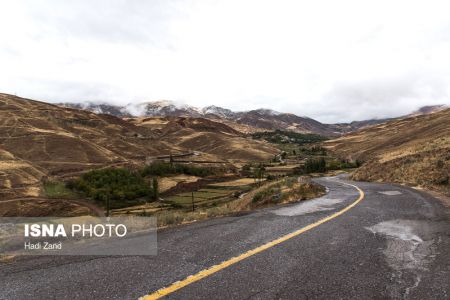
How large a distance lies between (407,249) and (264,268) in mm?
3833

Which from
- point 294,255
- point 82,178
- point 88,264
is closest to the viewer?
point 88,264

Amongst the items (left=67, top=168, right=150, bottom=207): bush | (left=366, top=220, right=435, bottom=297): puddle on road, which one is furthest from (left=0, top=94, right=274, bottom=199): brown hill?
(left=366, top=220, right=435, bottom=297): puddle on road

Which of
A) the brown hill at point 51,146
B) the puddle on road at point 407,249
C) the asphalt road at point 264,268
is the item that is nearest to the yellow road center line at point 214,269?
the asphalt road at point 264,268

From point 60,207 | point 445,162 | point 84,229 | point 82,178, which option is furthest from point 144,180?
point 84,229

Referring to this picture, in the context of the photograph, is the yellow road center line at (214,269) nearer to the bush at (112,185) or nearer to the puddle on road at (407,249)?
the puddle on road at (407,249)

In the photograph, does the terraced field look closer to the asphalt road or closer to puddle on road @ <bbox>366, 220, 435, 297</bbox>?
puddle on road @ <bbox>366, 220, 435, 297</bbox>

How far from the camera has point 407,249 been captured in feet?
26.1

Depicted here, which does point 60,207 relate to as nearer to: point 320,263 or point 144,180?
point 144,180

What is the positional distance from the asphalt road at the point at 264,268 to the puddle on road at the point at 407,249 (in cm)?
2

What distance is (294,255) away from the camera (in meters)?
7.27

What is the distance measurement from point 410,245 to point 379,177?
35.9 meters

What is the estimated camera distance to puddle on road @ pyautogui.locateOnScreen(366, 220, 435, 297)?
609cm

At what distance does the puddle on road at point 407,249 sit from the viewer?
20.0 feet

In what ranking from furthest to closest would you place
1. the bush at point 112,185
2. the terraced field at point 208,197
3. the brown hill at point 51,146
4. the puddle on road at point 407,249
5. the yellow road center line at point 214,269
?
the bush at point 112,185, the brown hill at point 51,146, the terraced field at point 208,197, the puddle on road at point 407,249, the yellow road center line at point 214,269
